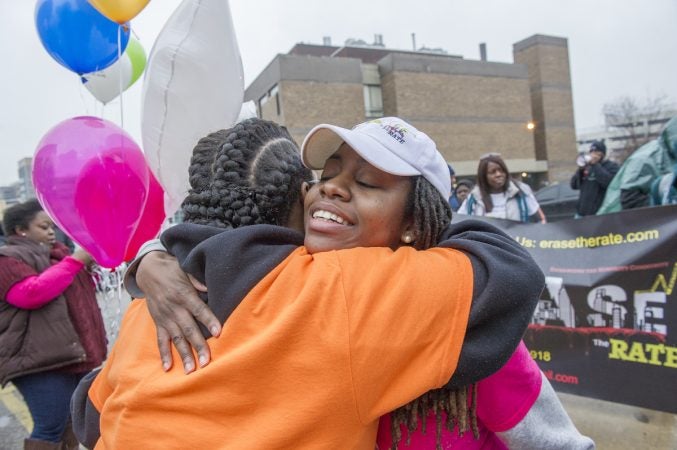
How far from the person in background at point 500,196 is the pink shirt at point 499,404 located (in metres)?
4.12

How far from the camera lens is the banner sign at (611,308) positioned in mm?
3111

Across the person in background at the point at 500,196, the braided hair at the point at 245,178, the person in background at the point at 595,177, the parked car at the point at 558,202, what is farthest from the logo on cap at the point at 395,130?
the parked car at the point at 558,202

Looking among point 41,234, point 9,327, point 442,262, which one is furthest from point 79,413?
point 41,234

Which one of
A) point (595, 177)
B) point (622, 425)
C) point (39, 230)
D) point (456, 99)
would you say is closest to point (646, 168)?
point (595, 177)

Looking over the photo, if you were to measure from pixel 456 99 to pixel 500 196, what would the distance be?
25864 mm

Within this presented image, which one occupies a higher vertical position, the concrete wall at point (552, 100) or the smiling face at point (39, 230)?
the concrete wall at point (552, 100)

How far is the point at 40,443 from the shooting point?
305cm

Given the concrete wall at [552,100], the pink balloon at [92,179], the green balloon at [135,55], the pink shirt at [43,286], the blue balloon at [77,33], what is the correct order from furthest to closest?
the concrete wall at [552,100]
the green balloon at [135,55]
the pink shirt at [43,286]
the blue balloon at [77,33]
the pink balloon at [92,179]

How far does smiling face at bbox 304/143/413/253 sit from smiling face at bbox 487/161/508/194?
14.1 feet

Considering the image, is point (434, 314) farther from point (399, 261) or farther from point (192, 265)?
point (192, 265)

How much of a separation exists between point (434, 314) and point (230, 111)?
3.85 ft

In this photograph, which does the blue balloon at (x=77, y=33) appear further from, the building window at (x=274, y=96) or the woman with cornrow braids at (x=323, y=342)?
the building window at (x=274, y=96)

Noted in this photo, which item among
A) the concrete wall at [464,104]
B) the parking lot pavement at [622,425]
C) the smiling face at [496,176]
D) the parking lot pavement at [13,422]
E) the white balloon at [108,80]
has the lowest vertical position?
the parking lot pavement at [13,422]

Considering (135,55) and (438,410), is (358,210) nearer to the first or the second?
(438,410)
